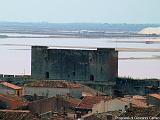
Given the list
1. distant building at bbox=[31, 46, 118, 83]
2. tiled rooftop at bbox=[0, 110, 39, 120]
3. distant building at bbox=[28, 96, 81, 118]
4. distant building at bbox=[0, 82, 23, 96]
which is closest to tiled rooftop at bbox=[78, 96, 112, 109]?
distant building at bbox=[28, 96, 81, 118]

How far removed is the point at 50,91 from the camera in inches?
866

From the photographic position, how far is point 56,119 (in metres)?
15.2

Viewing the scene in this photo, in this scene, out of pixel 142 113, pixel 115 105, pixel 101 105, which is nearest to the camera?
pixel 142 113

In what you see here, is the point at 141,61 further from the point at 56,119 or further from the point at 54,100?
the point at 56,119

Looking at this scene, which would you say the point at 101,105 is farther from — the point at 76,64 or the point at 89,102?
the point at 76,64

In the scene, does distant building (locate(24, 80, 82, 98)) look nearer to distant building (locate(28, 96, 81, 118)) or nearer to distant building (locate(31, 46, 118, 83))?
distant building (locate(28, 96, 81, 118))

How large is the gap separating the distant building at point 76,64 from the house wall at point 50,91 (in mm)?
5615

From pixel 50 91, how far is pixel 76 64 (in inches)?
283

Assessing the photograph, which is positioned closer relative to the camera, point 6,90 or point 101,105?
point 101,105

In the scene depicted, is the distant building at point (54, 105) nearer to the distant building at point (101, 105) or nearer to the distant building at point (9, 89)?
the distant building at point (101, 105)

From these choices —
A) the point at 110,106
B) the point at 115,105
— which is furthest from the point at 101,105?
the point at 115,105

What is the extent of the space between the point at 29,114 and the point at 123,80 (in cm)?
1146

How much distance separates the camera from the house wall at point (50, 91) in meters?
21.8

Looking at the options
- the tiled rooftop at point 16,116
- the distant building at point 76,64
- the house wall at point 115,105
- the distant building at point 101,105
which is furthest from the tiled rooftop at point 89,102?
the distant building at point 76,64
